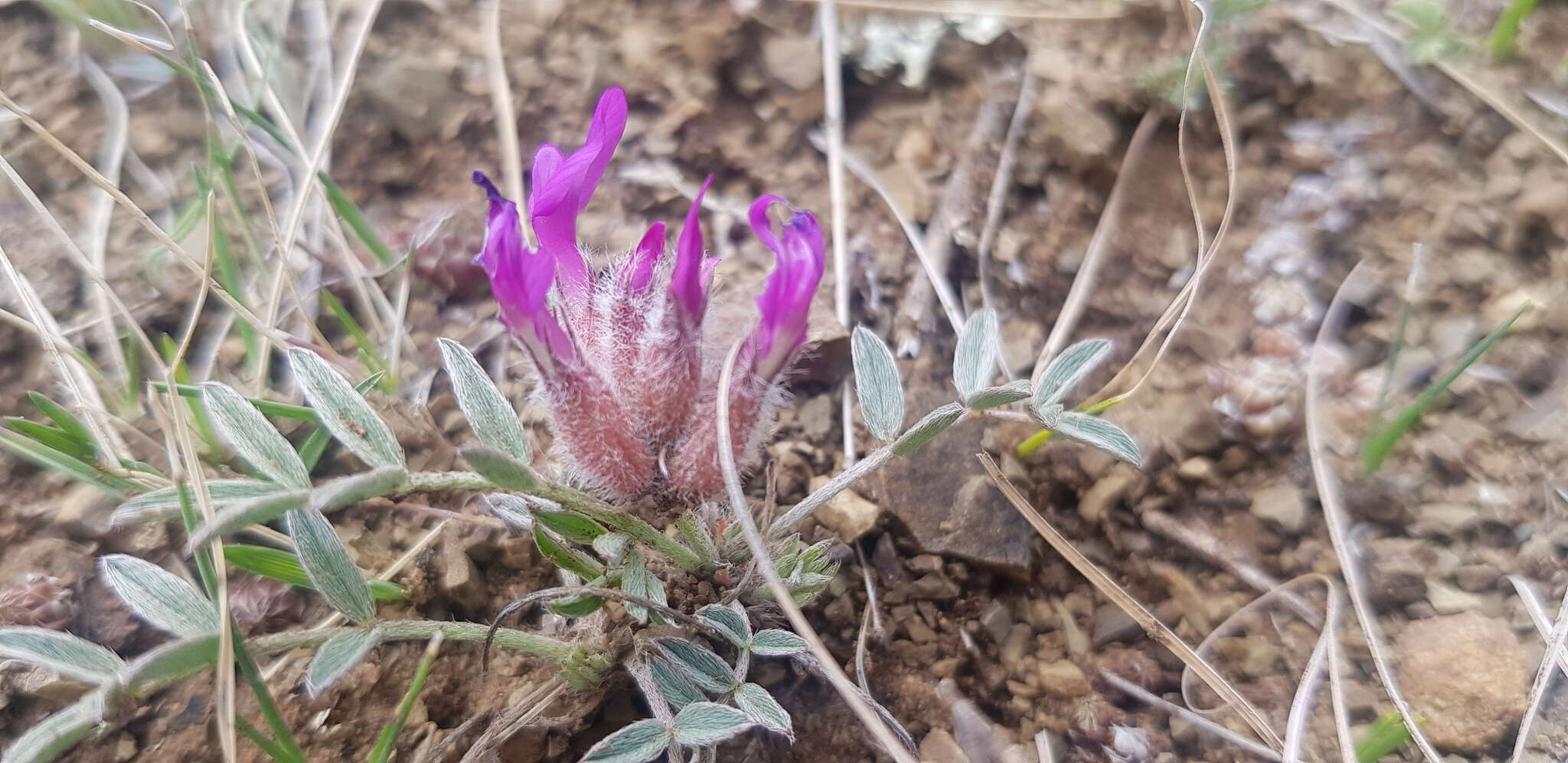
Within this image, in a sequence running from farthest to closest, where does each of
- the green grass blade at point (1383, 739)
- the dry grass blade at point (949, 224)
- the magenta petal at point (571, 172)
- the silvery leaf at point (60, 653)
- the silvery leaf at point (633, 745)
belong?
1. the dry grass blade at point (949, 224)
2. the green grass blade at point (1383, 739)
3. the magenta petal at point (571, 172)
4. the silvery leaf at point (633, 745)
5. the silvery leaf at point (60, 653)

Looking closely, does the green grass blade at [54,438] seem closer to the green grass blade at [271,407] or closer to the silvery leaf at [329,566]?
the green grass blade at [271,407]

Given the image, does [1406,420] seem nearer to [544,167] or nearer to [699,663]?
[699,663]

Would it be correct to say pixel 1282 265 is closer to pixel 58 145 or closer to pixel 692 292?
pixel 692 292

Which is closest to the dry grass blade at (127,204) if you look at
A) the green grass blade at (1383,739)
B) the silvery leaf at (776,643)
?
the silvery leaf at (776,643)

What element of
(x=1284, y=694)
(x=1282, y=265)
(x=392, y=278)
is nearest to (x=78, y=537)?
(x=392, y=278)

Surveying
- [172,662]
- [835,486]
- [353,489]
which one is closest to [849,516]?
[835,486]
